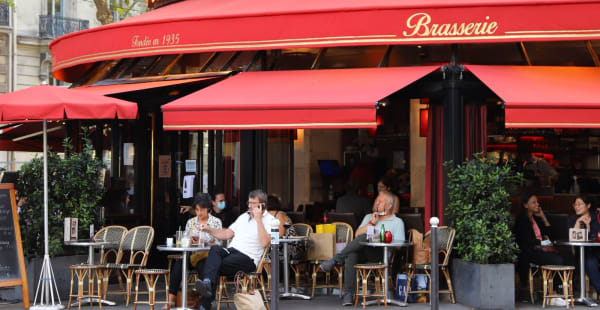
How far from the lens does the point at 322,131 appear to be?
1878cm

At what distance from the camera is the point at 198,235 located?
11062 mm

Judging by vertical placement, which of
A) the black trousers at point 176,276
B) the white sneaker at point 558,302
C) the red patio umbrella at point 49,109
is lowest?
the white sneaker at point 558,302

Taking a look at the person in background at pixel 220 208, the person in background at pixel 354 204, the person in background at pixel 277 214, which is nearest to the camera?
the person in background at pixel 277 214

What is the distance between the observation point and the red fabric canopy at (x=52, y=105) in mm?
10883

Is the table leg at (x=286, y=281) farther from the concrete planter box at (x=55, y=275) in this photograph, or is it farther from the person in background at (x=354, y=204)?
the concrete planter box at (x=55, y=275)

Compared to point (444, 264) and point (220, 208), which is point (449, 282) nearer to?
point (444, 264)

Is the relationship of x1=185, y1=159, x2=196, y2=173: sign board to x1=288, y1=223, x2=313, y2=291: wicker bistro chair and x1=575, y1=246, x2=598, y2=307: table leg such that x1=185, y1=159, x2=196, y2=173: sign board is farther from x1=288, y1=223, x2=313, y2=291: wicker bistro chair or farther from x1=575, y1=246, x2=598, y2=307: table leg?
x1=575, y1=246, x2=598, y2=307: table leg

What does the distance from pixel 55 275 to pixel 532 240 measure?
19.7ft

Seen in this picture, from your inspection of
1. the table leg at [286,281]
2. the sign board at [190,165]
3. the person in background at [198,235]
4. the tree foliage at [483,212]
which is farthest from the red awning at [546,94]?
the sign board at [190,165]

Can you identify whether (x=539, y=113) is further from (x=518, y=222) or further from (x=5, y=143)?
(x=5, y=143)

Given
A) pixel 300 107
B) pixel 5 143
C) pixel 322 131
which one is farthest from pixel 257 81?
pixel 5 143

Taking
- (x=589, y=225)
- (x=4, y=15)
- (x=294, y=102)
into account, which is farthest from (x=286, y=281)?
(x=4, y=15)

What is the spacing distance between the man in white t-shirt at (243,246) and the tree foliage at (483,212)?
2.35 metres

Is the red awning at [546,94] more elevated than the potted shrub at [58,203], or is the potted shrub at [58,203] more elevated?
the red awning at [546,94]
